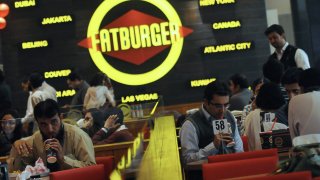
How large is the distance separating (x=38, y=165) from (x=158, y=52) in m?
8.04

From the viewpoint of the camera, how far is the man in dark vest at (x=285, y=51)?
29.4 feet

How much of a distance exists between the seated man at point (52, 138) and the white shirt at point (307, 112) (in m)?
1.77

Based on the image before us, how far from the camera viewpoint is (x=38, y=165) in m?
5.54

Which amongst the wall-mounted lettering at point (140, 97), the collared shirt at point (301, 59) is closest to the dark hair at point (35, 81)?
the wall-mounted lettering at point (140, 97)

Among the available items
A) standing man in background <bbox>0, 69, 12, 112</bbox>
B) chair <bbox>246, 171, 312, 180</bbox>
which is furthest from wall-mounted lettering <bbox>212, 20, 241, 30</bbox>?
chair <bbox>246, 171, 312, 180</bbox>

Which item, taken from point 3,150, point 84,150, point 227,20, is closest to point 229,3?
point 227,20

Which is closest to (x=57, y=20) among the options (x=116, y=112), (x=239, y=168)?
(x=116, y=112)

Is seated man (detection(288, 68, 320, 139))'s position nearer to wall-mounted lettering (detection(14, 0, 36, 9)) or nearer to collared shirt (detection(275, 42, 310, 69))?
collared shirt (detection(275, 42, 310, 69))

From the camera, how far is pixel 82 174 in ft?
18.4

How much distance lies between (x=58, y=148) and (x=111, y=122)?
2921 mm

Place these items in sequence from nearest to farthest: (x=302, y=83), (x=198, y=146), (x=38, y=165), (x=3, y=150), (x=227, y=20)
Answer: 1. (x=38, y=165)
2. (x=302, y=83)
3. (x=198, y=146)
4. (x=3, y=150)
5. (x=227, y=20)

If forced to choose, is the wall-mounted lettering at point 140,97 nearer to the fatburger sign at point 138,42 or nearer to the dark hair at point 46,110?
the fatburger sign at point 138,42

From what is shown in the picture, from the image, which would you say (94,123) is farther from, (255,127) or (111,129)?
(255,127)

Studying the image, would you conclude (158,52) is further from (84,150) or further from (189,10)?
(84,150)
